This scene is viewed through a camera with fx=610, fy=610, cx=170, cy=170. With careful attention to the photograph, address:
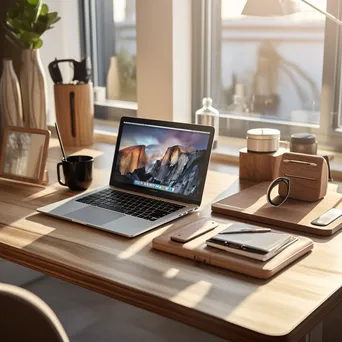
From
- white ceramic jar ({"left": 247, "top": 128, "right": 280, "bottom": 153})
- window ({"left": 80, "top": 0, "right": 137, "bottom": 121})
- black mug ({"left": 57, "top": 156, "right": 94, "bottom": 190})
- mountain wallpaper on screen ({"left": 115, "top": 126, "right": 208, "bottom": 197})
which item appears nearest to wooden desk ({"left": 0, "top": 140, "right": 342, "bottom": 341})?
mountain wallpaper on screen ({"left": 115, "top": 126, "right": 208, "bottom": 197})

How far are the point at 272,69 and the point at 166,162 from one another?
0.76 metres

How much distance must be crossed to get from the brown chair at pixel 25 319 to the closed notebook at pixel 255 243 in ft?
1.52

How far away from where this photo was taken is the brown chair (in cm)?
77

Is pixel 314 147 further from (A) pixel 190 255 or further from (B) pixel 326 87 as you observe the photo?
(A) pixel 190 255

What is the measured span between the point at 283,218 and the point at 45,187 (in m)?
0.70

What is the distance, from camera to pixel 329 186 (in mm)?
1653

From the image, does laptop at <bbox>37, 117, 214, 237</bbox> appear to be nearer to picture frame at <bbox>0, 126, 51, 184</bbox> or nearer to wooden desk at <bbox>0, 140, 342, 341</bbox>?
wooden desk at <bbox>0, 140, 342, 341</bbox>

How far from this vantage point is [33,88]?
2172mm

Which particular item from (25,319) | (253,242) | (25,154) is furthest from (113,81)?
(25,319)

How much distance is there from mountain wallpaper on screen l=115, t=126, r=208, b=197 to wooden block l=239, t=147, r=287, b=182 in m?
0.25

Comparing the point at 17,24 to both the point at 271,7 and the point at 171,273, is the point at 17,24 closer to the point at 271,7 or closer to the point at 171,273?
the point at 271,7

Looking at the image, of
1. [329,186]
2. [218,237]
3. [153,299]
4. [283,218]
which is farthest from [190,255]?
[329,186]

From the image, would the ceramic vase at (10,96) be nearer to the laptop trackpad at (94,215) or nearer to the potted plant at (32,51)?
the potted plant at (32,51)

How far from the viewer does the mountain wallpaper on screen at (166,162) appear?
1502mm
